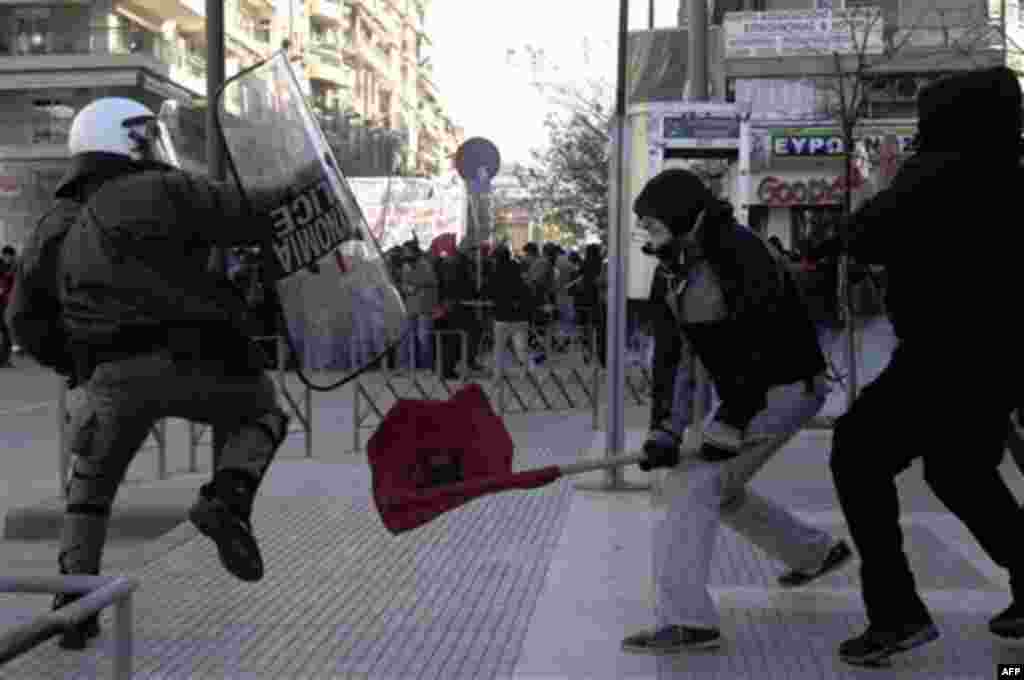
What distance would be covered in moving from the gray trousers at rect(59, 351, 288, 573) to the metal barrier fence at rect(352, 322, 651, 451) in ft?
21.7

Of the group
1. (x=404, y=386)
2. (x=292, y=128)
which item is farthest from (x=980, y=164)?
(x=404, y=386)

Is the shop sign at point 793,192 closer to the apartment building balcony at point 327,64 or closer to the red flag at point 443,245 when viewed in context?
the red flag at point 443,245

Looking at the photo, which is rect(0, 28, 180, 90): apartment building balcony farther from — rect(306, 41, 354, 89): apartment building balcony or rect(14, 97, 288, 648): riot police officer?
rect(14, 97, 288, 648): riot police officer

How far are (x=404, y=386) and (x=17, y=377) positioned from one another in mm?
8741

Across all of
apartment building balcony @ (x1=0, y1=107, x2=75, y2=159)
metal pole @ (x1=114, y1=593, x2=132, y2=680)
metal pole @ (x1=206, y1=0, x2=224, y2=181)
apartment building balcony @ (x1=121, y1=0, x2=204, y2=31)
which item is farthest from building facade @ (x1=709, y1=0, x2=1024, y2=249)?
apartment building balcony @ (x1=121, y1=0, x2=204, y2=31)

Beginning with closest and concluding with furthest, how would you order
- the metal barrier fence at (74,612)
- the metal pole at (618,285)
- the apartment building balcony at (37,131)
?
the metal barrier fence at (74,612) → the metal pole at (618,285) → the apartment building balcony at (37,131)

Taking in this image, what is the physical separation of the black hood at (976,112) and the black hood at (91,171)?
2.59m

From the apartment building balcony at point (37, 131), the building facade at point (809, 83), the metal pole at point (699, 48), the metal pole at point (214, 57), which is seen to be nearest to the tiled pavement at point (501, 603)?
the metal pole at point (214, 57)

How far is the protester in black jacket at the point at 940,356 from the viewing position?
14.8 ft

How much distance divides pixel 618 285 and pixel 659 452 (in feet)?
11.5

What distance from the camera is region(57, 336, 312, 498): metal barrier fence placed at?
26.7 feet

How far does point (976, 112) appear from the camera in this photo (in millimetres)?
4590

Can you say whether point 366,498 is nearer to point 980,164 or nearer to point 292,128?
point 292,128

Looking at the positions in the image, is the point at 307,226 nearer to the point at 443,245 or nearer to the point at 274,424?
the point at 274,424
